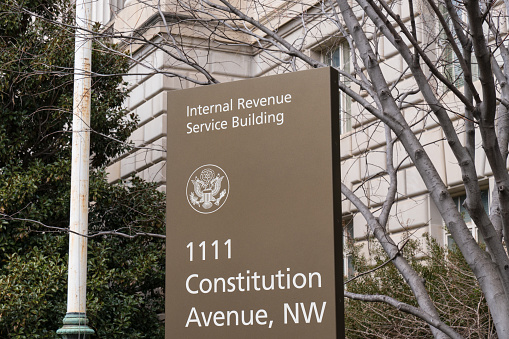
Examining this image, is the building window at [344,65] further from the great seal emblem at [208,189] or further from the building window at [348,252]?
the great seal emblem at [208,189]

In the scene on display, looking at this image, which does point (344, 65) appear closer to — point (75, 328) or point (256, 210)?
Answer: point (75, 328)

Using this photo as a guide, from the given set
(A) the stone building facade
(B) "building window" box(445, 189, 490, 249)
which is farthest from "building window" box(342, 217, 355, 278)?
(B) "building window" box(445, 189, 490, 249)

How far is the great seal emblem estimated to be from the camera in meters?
4.63

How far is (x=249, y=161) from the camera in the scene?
15.1ft

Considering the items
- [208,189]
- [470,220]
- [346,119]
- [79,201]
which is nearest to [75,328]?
[79,201]

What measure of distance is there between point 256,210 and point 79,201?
23.5ft

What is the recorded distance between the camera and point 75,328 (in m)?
10.2

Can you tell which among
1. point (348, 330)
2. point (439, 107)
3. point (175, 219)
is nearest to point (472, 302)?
point (348, 330)

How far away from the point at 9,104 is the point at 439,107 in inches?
402

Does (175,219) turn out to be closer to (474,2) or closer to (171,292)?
(171,292)

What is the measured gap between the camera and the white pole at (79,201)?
34.0 feet

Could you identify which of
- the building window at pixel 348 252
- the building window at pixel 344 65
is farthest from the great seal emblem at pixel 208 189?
the building window at pixel 344 65

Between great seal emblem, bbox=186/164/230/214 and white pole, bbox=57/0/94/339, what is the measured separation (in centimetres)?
569

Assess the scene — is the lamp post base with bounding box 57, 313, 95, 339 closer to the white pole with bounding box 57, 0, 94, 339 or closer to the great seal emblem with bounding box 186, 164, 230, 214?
the white pole with bounding box 57, 0, 94, 339
